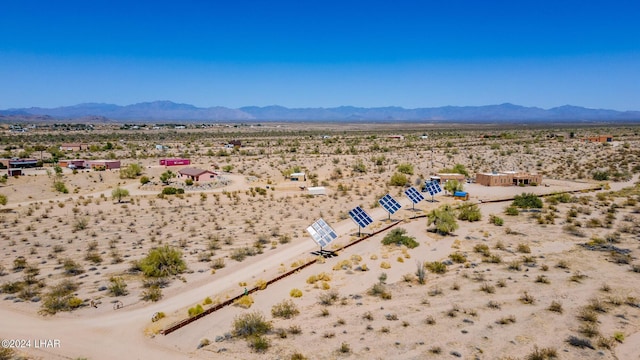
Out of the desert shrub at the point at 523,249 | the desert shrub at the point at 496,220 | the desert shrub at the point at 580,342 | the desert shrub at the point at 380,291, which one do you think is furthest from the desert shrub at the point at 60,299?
the desert shrub at the point at 496,220

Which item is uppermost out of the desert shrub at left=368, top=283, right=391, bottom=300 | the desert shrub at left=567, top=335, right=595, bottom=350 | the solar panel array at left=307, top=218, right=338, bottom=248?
the solar panel array at left=307, top=218, right=338, bottom=248

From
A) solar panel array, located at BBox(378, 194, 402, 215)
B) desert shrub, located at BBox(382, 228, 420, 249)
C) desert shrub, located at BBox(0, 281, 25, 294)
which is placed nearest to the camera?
desert shrub, located at BBox(0, 281, 25, 294)

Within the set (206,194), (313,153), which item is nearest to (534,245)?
(206,194)

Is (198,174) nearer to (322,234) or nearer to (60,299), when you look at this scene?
(322,234)

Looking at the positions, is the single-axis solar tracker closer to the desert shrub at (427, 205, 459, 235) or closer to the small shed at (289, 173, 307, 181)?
the desert shrub at (427, 205, 459, 235)

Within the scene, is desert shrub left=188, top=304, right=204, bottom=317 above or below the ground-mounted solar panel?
below

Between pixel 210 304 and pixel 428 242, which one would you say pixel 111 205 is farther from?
pixel 428 242

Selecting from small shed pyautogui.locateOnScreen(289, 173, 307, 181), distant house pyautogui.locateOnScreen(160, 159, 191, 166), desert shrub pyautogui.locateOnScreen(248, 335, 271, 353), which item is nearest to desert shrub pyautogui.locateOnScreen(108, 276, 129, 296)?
desert shrub pyautogui.locateOnScreen(248, 335, 271, 353)

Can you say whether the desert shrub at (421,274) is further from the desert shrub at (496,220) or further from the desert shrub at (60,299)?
the desert shrub at (60,299)
